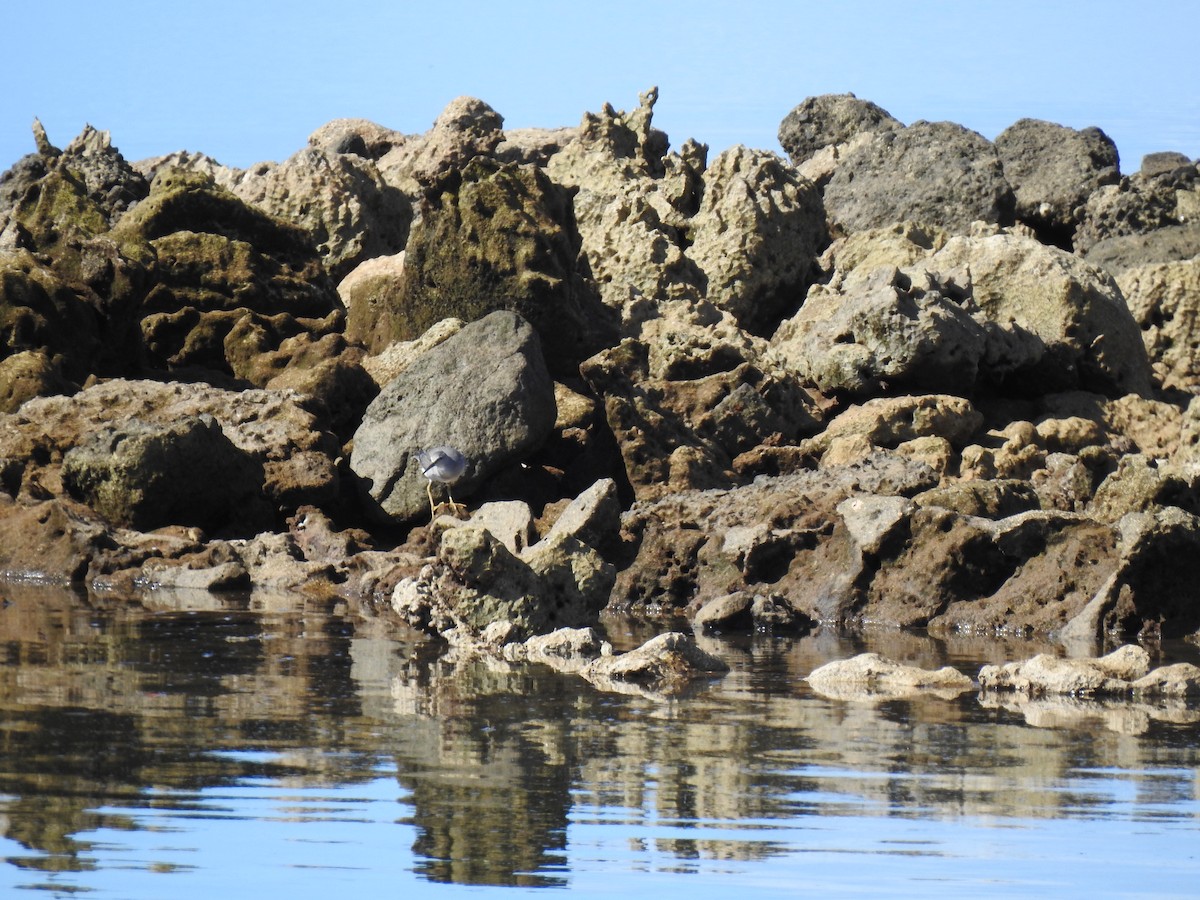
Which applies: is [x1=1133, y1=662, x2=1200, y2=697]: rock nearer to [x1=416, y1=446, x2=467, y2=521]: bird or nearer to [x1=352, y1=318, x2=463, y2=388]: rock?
[x1=416, y1=446, x2=467, y2=521]: bird

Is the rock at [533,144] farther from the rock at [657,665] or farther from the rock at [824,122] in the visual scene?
the rock at [657,665]

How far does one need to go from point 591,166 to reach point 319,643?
16551mm

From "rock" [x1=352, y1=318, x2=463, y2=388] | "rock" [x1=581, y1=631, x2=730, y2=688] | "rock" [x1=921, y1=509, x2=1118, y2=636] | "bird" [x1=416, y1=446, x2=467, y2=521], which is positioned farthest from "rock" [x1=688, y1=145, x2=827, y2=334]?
"rock" [x1=581, y1=631, x2=730, y2=688]

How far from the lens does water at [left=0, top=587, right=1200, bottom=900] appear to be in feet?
17.1

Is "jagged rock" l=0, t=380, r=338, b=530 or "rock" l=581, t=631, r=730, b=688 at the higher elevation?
"jagged rock" l=0, t=380, r=338, b=530

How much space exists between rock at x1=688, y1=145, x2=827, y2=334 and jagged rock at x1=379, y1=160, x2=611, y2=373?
3.36 metres

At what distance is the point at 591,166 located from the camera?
1064 inches

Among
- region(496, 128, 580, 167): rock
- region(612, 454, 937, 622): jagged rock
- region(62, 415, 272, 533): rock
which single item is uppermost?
region(496, 128, 580, 167): rock

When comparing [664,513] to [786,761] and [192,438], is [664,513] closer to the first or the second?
[192,438]

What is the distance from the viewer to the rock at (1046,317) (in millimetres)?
20500

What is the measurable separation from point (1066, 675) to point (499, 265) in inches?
436

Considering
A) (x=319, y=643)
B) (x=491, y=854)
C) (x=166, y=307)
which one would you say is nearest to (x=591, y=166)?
(x=166, y=307)

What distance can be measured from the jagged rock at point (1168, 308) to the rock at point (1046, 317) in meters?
2.34

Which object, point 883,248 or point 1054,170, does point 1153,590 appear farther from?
point 1054,170
